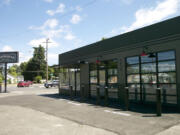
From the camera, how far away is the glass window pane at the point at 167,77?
8859 millimetres

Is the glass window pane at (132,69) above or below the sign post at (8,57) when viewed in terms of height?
below

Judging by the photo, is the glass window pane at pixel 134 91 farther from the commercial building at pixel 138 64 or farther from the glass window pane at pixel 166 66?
the glass window pane at pixel 166 66

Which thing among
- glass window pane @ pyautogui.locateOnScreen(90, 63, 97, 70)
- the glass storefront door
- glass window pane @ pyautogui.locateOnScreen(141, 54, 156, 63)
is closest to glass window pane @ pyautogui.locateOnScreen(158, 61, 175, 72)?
glass window pane @ pyautogui.locateOnScreen(141, 54, 156, 63)

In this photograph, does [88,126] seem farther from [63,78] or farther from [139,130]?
[63,78]

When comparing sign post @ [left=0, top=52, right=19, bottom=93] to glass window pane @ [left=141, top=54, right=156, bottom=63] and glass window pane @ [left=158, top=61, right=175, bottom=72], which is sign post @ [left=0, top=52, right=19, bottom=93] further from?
glass window pane @ [left=158, top=61, right=175, bottom=72]

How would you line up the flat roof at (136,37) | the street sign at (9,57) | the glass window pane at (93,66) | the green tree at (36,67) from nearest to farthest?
the flat roof at (136,37) → the glass window pane at (93,66) → the street sign at (9,57) → the green tree at (36,67)

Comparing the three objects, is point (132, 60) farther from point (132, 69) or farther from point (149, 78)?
point (149, 78)

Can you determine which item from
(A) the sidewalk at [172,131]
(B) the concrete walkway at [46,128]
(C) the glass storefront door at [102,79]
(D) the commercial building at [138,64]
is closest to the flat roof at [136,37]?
(D) the commercial building at [138,64]

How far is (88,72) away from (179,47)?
7.69 metres

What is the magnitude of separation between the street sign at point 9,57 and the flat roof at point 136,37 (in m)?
13.8

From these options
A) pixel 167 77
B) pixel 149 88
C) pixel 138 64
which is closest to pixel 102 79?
pixel 138 64

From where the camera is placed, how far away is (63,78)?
62.0 ft

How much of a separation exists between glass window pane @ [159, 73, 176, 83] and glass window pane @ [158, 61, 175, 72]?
9.7 inches

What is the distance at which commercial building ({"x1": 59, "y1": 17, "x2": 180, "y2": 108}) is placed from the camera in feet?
29.1
